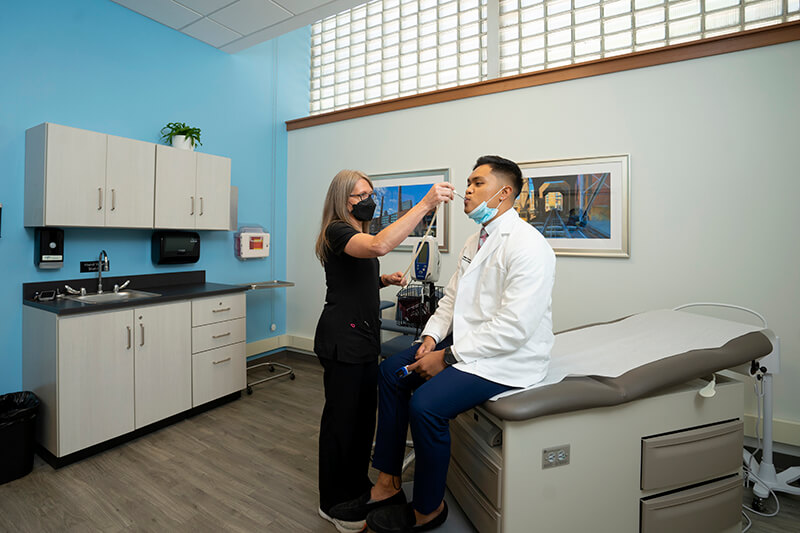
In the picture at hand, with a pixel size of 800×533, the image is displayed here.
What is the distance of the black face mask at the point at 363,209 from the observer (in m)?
1.78

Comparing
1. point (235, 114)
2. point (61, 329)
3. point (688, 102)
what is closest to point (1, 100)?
point (61, 329)

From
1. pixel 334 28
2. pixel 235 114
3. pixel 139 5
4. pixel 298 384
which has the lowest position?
pixel 298 384

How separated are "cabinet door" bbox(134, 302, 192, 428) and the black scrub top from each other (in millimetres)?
1497

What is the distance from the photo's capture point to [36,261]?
2574 millimetres

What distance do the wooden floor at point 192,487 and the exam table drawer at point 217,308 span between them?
2.35ft

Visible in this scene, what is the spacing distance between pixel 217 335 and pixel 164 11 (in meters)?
2.45

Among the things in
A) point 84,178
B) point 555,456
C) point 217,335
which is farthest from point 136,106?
point 555,456

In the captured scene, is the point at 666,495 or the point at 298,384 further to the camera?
the point at 298,384

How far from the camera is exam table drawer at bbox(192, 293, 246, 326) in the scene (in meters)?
2.91

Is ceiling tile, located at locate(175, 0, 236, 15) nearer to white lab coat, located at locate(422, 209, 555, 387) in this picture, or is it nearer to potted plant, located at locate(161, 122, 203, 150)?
potted plant, located at locate(161, 122, 203, 150)

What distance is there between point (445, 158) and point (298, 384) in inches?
92.7

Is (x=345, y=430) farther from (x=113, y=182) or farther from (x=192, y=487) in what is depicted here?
(x=113, y=182)

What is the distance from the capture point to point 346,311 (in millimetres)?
1737

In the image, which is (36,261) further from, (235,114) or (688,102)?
(688,102)
